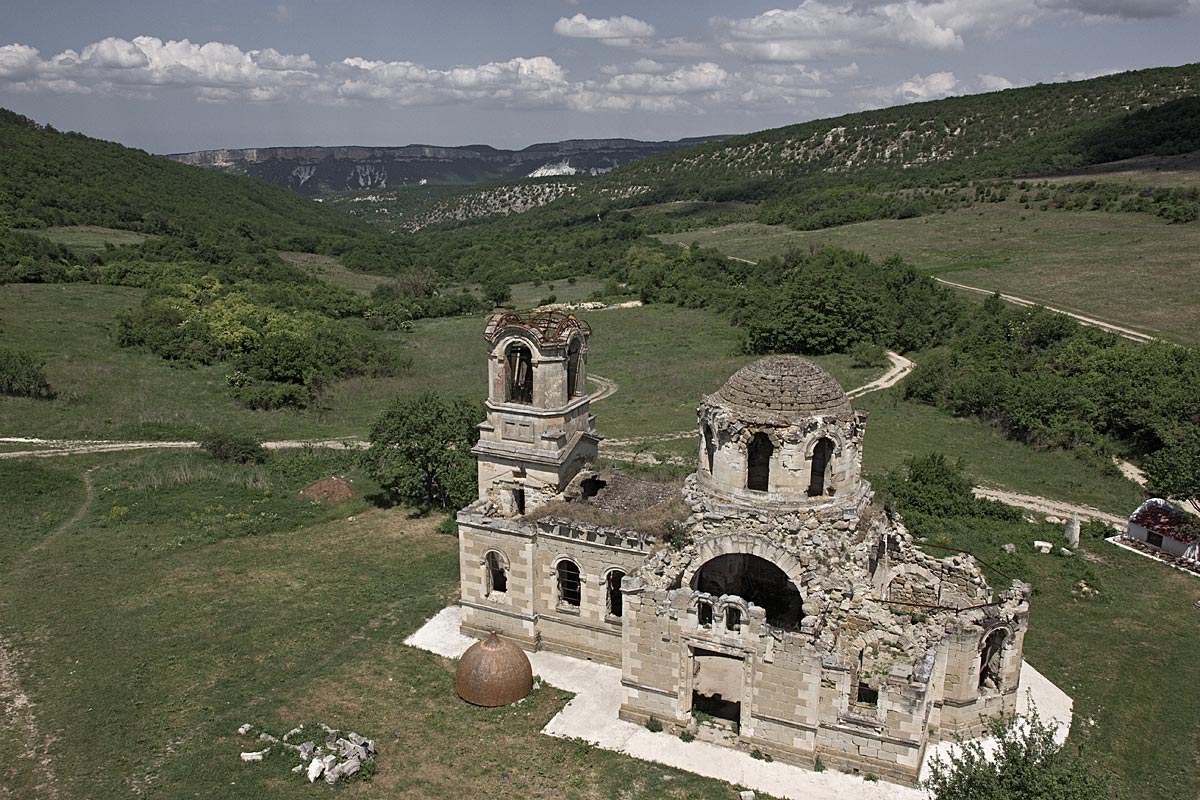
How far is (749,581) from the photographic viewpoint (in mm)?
24859

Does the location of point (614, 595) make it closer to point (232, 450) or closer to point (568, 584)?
point (568, 584)

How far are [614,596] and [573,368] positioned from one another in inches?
299

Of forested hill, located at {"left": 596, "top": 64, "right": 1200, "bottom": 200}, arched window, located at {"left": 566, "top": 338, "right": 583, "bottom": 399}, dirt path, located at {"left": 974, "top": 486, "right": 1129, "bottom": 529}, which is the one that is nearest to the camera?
arched window, located at {"left": 566, "top": 338, "right": 583, "bottom": 399}

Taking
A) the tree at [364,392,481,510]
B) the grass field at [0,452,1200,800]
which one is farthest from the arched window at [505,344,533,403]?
the tree at [364,392,481,510]

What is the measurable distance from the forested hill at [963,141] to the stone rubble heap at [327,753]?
120 m

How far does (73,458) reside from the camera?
4319 centimetres

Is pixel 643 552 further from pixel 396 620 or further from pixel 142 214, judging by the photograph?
pixel 142 214

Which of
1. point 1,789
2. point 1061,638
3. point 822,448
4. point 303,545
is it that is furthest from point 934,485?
point 1,789

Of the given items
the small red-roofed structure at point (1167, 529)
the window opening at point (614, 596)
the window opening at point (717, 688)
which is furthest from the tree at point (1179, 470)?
the window opening at point (614, 596)

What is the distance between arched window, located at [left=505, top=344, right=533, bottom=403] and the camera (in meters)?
27.5

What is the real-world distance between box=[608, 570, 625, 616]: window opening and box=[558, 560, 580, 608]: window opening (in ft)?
3.65

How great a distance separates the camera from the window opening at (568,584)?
25.3m

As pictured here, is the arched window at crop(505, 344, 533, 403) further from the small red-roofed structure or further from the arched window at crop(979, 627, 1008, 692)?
the small red-roofed structure

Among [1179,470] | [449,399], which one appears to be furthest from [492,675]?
[449,399]
